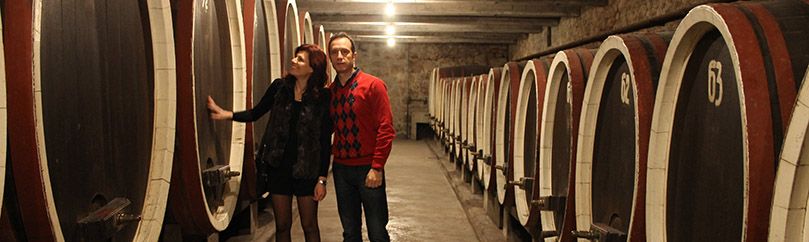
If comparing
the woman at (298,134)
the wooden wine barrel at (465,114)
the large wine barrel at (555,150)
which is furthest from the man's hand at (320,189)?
the wooden wine barrel at (465,114)

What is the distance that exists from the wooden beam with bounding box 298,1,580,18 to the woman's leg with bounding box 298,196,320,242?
18.4 ft

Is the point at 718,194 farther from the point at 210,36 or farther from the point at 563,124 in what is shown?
the point at 210,36

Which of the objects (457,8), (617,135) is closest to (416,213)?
(617,135)

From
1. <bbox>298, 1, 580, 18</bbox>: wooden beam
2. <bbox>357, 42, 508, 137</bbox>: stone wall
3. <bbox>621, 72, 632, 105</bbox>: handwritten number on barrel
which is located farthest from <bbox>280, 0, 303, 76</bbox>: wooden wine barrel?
<bbox>357, 42, 508, 137</bbox>: stone wall

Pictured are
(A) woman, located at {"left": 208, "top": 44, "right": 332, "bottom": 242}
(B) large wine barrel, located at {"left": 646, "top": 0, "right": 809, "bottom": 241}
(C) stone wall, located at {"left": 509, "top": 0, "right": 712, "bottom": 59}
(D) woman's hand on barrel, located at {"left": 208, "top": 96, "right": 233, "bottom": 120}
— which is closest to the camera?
(B) large wine barrel, located at {"left": 646, "top": 0, "right": 809, "bottom": 241}

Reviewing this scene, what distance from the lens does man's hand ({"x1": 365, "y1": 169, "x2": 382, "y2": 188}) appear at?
2984 millimetres

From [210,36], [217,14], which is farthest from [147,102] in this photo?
[217,14]

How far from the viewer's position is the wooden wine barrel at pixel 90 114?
4.23ft

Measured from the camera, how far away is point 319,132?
303cm

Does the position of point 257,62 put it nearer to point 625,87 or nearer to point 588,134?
point 588,134

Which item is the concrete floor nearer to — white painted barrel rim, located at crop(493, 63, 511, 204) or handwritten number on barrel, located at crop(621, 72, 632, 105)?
white painted barrel rim, located at crop(493, 63, 511, 204)

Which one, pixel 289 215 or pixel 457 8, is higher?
pixel 457 8

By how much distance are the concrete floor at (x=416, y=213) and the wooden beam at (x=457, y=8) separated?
1.99 metres

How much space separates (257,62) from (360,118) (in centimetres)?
94
